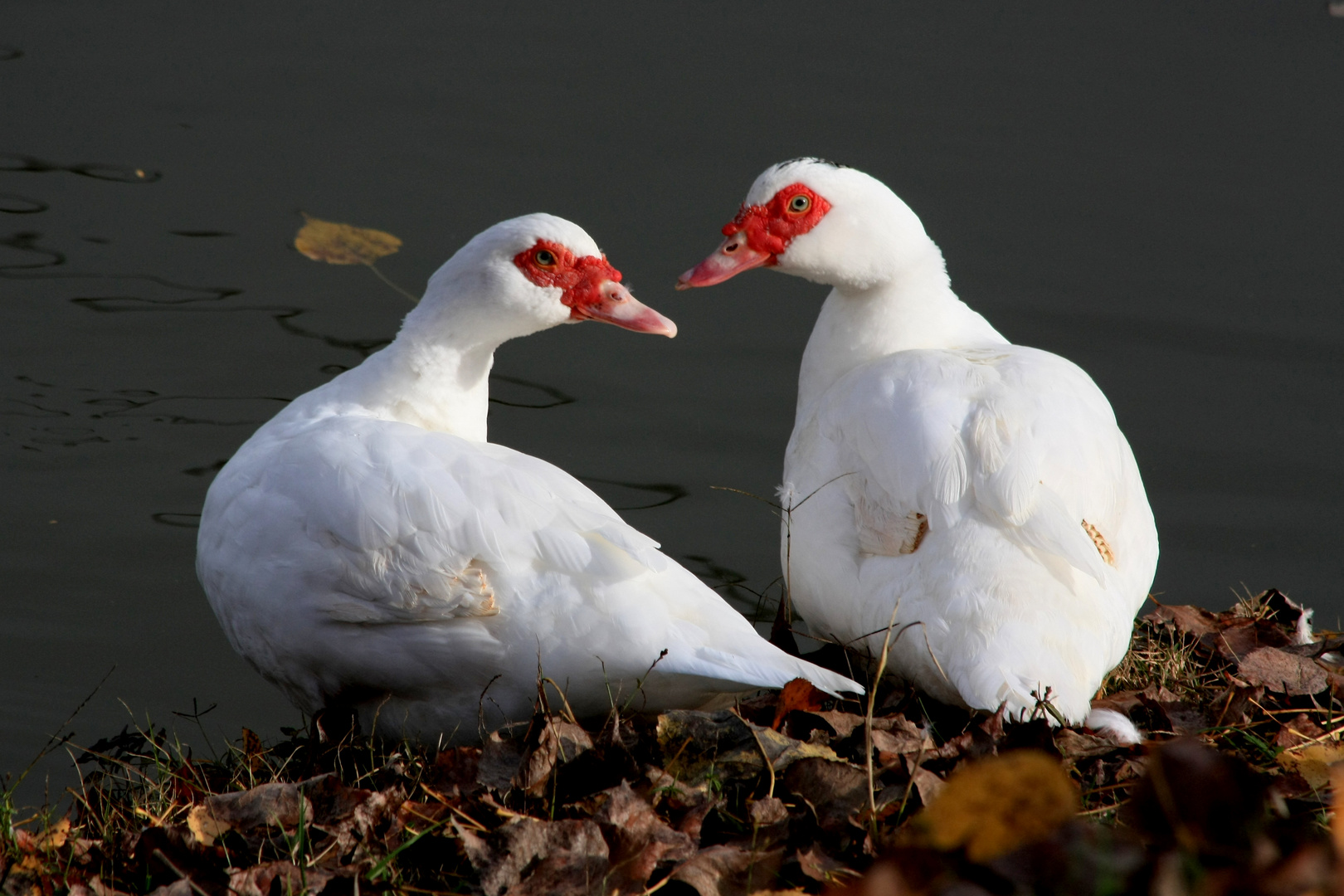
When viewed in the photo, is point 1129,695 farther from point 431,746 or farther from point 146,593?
point 146,593

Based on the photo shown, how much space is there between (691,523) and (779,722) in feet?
8.38

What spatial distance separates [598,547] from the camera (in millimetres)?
3234

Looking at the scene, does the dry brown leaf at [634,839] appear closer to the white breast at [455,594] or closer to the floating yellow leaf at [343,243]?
the white breast at [455,594]

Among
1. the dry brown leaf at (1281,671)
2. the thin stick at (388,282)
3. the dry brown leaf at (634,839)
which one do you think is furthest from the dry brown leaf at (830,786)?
the thin stick at (388,282)

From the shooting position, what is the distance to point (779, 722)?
3107 millimetres

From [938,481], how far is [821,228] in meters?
1.16

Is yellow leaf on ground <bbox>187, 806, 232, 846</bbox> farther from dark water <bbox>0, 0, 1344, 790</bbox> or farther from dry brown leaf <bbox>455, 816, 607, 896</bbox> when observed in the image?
dark water <bbox>0, 0, 1344, 790</bbox>

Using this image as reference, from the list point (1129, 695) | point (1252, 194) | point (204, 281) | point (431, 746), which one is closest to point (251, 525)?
point (431, 746)

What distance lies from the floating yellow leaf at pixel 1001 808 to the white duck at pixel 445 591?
1.42m

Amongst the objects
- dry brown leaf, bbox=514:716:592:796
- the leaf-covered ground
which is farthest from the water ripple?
dry brown leaf, bbox=514:716:592:796

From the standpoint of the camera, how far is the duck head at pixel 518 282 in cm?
394

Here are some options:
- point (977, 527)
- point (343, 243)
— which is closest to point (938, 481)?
point (977, 527)

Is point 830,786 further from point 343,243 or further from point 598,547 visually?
point 343,243

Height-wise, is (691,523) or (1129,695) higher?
(1129,695)
